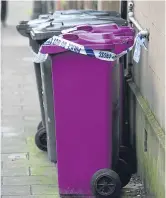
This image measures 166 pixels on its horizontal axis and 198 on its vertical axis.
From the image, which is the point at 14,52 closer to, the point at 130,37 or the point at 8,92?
the point at 8,92

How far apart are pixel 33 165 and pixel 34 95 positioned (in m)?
3.45

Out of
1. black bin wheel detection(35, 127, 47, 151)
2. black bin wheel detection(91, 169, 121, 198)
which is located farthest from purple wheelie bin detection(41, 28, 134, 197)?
black bin wheel detection(35, 127, 47, 151)

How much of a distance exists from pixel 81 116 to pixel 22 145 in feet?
7.36

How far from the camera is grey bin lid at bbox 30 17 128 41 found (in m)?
6.86

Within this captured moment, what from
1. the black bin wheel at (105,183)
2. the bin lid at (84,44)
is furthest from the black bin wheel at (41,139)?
the bin lid at (84,44)

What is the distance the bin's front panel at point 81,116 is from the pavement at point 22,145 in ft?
1.42

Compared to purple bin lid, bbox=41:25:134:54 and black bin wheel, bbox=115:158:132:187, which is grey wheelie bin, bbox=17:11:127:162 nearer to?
purple bin lid, bbox=41:25:134:54

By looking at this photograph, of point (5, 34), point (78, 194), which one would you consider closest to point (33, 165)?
point (78, 194)

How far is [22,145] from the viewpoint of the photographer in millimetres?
8250

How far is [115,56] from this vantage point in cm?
605

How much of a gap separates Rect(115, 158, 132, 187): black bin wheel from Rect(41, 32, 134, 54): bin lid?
120 cm

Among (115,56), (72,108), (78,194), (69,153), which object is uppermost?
(115,56)

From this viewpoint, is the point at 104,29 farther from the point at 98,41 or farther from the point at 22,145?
the point at 22,145

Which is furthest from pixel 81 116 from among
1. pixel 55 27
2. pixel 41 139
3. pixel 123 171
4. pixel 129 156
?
pixel 41 139
